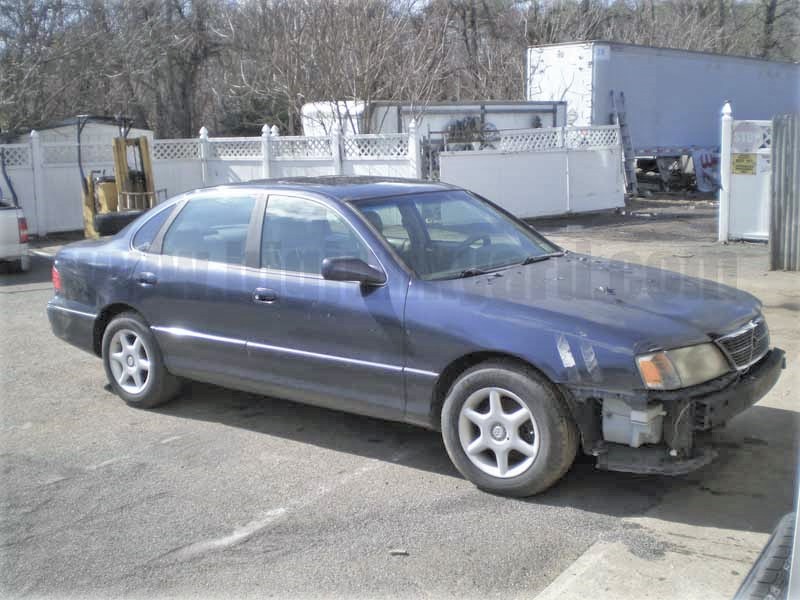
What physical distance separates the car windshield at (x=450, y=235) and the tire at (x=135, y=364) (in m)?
1.90

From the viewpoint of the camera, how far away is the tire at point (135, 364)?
6.18 m

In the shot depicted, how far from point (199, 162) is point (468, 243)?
1483cm

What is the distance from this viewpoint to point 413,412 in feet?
16.1

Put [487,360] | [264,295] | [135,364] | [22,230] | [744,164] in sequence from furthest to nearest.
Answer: [744,164], [22,230], [135,364], [264,295], [487,360]

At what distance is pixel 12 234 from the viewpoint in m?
12.4

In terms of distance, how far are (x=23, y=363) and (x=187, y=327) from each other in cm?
265

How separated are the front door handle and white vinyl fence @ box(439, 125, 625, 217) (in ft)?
37.6

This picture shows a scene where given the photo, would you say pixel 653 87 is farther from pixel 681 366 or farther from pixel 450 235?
pixel 681 366

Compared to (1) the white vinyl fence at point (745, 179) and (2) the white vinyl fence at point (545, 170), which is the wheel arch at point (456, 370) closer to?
(1) the white vinyl fence at point (745, 179)

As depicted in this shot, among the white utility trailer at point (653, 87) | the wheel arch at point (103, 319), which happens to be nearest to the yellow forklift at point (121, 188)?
the wheel arch at point (103, 319)

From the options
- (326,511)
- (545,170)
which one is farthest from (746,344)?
(545,170)

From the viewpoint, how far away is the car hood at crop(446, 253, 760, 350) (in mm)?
4418

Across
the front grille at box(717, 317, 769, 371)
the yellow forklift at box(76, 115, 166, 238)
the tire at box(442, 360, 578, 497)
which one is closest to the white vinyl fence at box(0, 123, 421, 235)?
the yellow forklift at box(76, 115, 166, 238)

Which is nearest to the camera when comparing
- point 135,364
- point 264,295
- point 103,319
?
point 264,295
